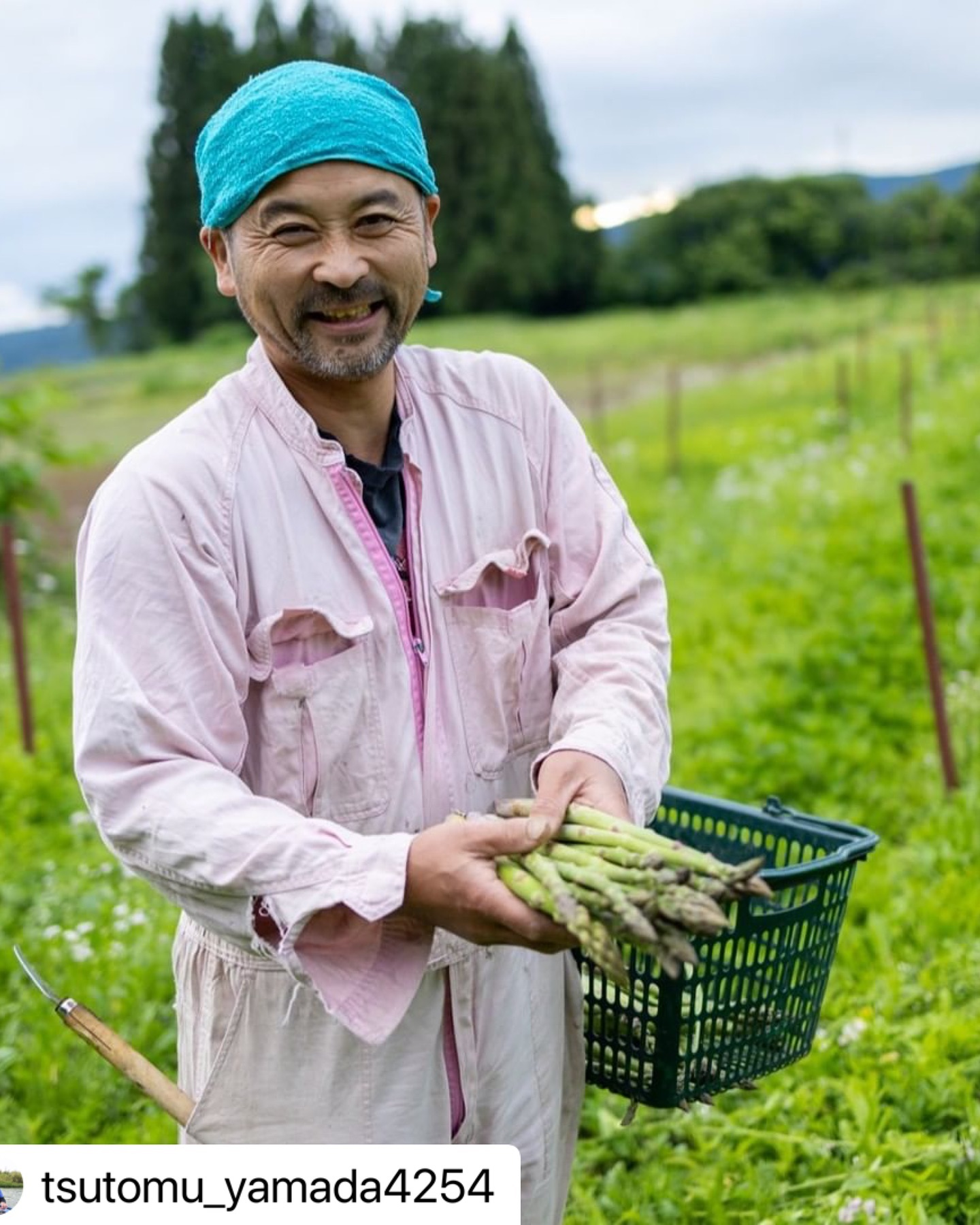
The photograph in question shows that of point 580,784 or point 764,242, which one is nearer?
point 580,784

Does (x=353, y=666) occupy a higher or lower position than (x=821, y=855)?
higher

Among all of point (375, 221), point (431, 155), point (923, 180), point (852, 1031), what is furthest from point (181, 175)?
point (375, 221)

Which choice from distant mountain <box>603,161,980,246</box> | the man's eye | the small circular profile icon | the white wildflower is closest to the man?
the man's eye

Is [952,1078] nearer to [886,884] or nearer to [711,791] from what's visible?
[886,884]

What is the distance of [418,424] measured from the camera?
231 centimetres

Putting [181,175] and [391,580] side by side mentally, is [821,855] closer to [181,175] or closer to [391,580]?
[391,580]

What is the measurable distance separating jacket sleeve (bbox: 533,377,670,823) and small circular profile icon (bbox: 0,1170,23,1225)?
977 mm

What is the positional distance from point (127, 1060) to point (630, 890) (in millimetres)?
875

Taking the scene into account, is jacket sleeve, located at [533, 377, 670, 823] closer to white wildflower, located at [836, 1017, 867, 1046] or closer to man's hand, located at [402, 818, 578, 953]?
man's hand, located at [402, 818, 578, 953]

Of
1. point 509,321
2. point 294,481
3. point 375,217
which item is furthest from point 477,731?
point 509,321

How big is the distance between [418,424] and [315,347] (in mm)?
256

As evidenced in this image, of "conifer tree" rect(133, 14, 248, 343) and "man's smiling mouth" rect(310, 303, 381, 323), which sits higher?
"conifer tree" rect(133, 14, 248, 343)

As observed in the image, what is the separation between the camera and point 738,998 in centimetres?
254

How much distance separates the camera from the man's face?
2061 millimetres
